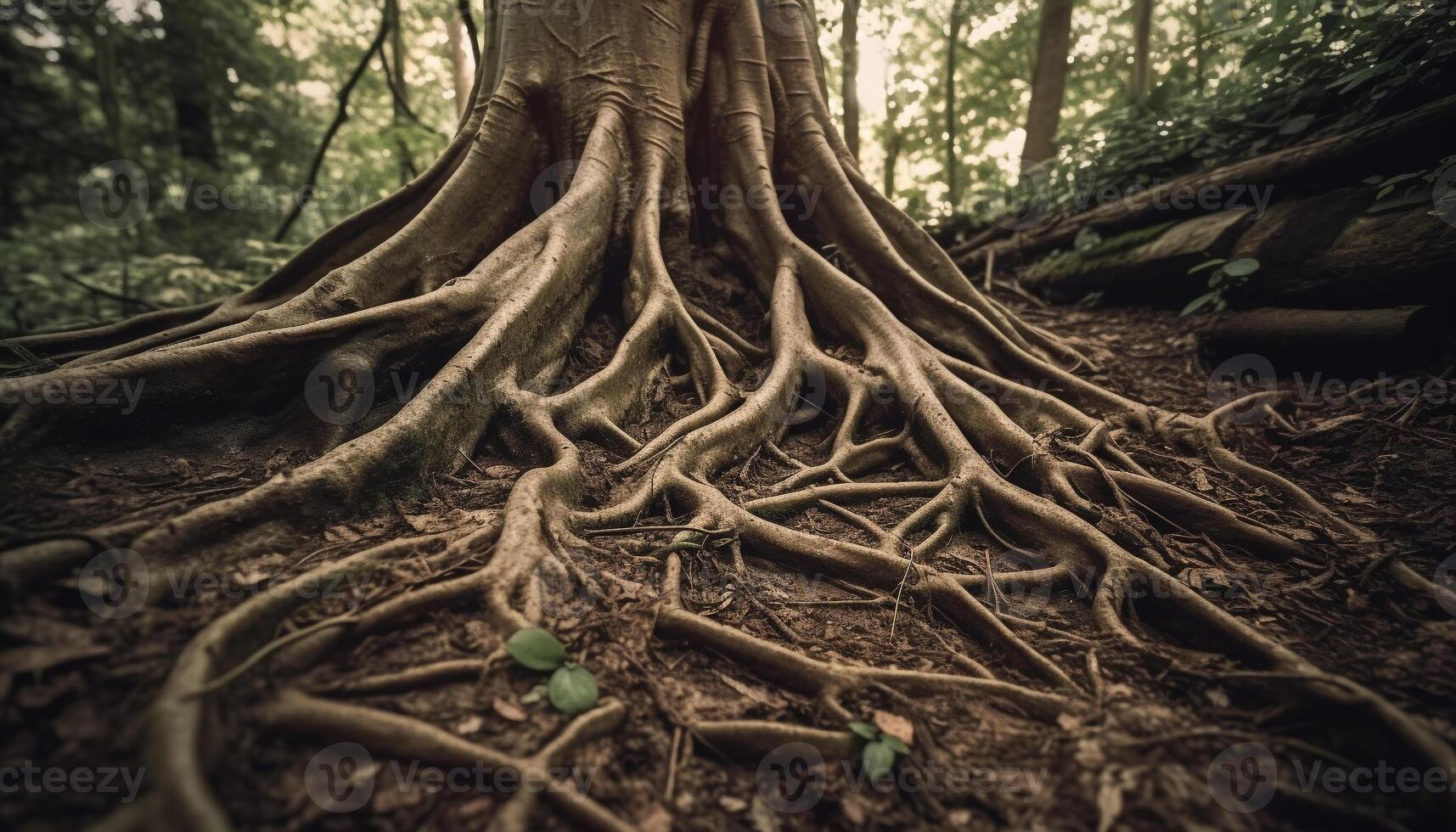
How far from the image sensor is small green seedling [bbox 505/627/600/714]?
1.54 m

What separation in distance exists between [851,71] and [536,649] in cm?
1298

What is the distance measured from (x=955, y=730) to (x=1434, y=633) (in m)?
1.79

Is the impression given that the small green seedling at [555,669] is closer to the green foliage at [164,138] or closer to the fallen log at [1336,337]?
the fallen log at [1336,337]

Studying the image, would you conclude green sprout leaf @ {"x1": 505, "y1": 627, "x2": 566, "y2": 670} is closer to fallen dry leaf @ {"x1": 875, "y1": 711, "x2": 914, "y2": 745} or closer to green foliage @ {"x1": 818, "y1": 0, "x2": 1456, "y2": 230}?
fallen dry leaf @ {"x1": 875, "y1": 711, "x2": 914, "y2": 745}

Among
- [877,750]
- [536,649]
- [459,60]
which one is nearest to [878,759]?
[877,750]

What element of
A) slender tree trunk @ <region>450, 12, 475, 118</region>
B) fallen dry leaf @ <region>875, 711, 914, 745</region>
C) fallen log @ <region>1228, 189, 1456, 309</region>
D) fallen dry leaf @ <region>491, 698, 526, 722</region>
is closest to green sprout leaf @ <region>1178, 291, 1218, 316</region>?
fallen log @ <region>1228, 189, 1456, 309</region>

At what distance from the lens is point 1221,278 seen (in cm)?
441

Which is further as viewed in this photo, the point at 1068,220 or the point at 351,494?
the point at 1068,220

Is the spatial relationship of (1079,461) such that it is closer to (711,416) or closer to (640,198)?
(711,416)

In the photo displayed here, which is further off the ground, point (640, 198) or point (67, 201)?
point (67, 201)

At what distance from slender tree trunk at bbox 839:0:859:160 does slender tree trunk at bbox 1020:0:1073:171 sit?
3302mm

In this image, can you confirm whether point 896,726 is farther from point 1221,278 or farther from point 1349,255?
point 1221,278

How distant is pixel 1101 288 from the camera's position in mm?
5484

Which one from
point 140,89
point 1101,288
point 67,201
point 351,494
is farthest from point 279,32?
point 1101,288
